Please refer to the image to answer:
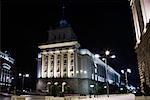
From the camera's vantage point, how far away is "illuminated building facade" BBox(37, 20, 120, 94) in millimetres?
66625

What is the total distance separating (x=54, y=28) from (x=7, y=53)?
23058 mm

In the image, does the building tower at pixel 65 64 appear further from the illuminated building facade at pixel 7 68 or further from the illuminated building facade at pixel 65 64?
the illuminated building facade at pixel 7 68

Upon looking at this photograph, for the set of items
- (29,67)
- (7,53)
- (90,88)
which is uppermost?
(7,53)

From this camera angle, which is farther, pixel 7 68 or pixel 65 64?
pixel 7 68

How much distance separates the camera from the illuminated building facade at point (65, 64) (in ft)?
219

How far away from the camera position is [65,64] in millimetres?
69438

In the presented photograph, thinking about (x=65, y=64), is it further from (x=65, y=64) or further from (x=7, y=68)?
(x=7, y=68)

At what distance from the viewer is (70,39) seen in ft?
231

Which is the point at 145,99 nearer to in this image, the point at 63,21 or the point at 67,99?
the point at 67,99

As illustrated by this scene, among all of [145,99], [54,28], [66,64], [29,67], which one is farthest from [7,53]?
[145,99]

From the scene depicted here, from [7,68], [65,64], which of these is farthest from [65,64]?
[7,68]

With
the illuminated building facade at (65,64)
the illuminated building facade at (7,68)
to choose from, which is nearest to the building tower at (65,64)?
the illuminated building facade at (65,64)

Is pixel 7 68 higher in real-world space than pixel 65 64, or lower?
lower

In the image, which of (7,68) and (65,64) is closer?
(65,64)
